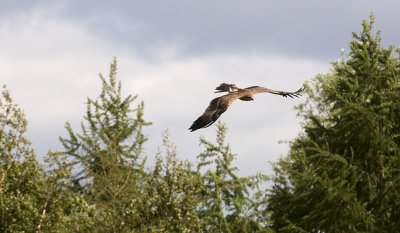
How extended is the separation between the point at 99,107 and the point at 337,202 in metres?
21.5

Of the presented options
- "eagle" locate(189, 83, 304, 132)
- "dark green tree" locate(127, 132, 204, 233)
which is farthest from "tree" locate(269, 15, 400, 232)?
"eagle" locate(189, 83, 304, 132)

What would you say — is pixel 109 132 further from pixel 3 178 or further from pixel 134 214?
pixel 134 214

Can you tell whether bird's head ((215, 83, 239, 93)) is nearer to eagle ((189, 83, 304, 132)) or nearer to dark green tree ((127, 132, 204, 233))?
eagle ((189, 83, 304, 132))

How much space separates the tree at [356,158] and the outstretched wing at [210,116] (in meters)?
13.6

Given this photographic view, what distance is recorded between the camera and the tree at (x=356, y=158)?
2659cm

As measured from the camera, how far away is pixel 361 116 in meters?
28.0

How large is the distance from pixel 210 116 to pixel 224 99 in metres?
0.95

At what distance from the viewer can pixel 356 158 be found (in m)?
28.4

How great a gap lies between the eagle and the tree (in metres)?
11.9

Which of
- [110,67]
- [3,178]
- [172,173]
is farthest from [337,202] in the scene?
[110,67]

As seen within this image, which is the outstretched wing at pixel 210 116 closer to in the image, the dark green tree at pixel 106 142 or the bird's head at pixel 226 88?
the bird's head at pixel 226 88

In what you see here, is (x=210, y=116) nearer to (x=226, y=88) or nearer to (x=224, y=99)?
(x=224, y=99)

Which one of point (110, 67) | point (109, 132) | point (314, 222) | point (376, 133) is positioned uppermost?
point (110, 67)

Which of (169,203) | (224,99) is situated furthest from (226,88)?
(169,203)
